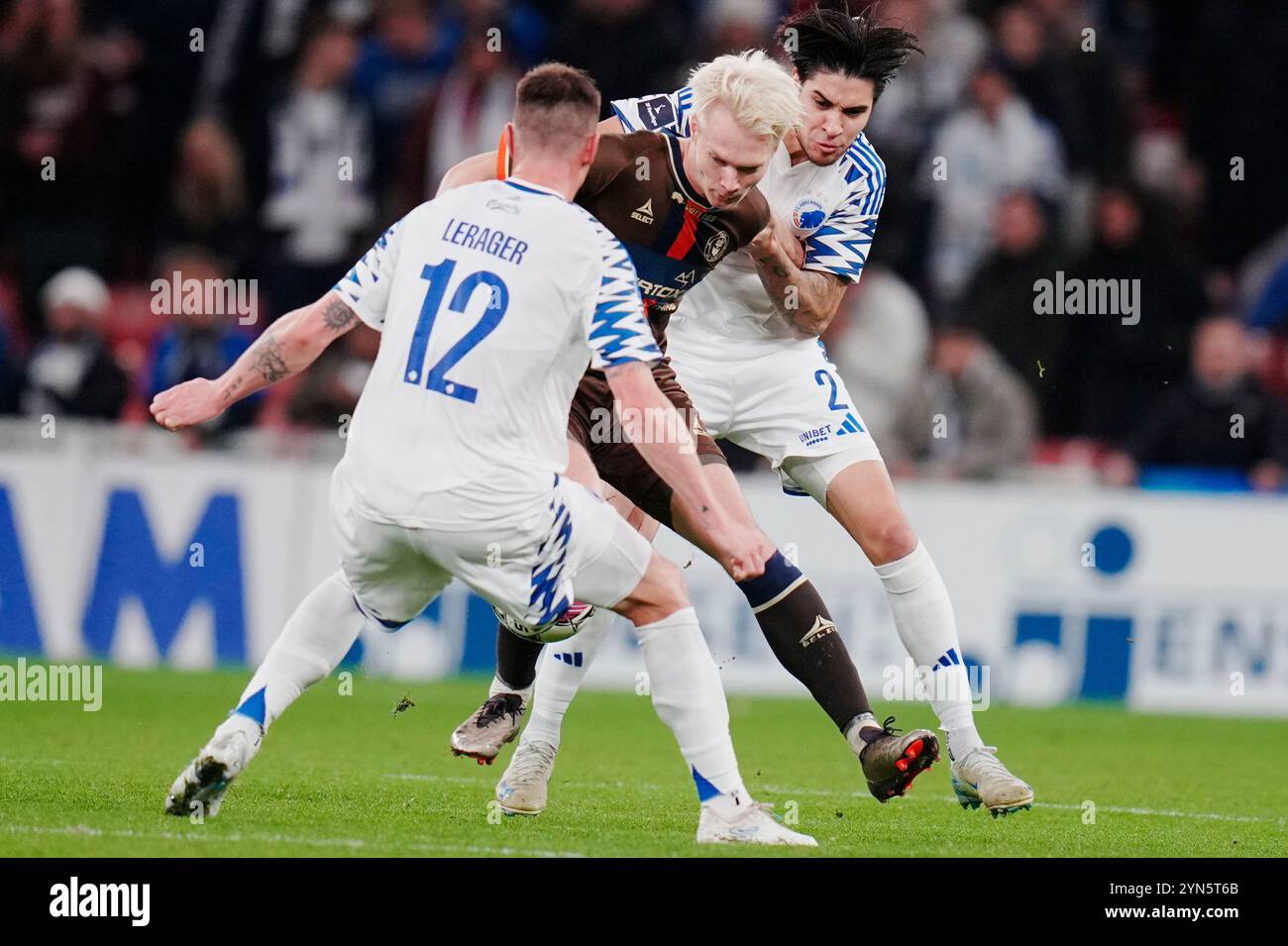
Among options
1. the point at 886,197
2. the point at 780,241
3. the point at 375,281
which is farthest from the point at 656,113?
the point at 886,197

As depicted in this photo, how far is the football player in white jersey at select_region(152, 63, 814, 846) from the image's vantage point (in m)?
6.02

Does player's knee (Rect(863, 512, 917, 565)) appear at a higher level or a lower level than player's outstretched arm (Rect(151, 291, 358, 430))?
lower

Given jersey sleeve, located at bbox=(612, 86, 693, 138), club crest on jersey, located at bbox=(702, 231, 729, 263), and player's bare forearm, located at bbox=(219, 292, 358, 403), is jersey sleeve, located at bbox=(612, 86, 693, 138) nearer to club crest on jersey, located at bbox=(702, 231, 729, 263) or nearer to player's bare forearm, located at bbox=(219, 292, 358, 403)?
club crest on jersey, located at bbox=(702, 231, 729, 263)

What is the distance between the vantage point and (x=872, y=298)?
14.5 metres

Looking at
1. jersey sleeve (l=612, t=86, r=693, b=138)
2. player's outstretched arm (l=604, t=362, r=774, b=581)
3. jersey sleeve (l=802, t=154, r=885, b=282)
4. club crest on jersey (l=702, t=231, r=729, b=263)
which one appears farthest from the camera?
jersey sleeve (l=802, t=154, r=885, b=282)

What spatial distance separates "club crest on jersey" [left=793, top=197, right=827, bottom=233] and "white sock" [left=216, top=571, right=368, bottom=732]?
8.26 feet

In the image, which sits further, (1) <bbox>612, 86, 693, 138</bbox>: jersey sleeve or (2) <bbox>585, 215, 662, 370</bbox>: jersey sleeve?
(1) <bbox>612, 86, 693, 138</bbox>: jersey sleeve

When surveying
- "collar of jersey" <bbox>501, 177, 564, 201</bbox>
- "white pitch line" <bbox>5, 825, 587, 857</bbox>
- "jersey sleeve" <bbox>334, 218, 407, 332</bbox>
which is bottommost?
"white pitch line" <bbox>5, 825, 587, 857</bbox>

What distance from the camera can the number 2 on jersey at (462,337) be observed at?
19.7 ft

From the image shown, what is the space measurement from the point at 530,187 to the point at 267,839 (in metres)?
2.15

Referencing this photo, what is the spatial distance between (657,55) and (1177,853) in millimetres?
9504

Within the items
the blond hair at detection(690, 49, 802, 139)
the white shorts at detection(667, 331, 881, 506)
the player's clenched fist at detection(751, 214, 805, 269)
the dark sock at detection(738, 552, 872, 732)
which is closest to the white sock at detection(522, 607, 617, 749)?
the dark sock at detection(738, 552, 872, 732)

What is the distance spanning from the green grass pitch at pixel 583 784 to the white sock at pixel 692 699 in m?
0.27

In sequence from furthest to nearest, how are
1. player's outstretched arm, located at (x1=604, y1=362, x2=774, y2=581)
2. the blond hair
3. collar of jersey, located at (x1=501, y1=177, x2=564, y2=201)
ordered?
the blond hair → collar of jersey, located at (x1=501, y1=177, x2=564, y2=201) → player's outstretched arm, located at (x1=604, y1=362, x2=774, y2=581)
